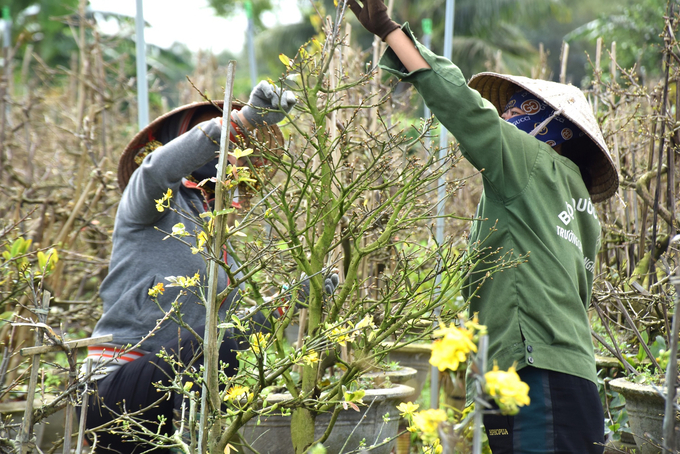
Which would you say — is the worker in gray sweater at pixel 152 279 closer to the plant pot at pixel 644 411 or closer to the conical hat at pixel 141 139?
the conical hat at pixel 141 139

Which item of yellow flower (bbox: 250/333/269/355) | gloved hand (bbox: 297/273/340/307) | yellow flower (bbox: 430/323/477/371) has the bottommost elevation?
yellow flower (bbox: 430/323/477/371)

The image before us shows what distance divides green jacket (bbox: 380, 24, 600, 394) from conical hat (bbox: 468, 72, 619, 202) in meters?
0.12

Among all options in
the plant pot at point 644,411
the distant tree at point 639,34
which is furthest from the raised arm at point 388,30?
the distant tree at point 639,34

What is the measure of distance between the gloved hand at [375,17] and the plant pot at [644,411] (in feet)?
5.53

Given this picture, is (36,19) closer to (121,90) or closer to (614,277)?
(121,90)

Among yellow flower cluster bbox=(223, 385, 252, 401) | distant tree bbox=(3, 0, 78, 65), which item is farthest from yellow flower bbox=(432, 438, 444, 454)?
distant tree bbox=(3, 0, 78, 65)

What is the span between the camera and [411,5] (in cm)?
1786

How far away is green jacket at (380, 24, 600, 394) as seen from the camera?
1.57 metres

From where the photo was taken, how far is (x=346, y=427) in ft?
7.61

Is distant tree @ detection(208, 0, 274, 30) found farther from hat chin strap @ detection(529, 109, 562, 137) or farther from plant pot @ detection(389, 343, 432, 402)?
hat chin strap @ detection(529, 109, 562, 137)

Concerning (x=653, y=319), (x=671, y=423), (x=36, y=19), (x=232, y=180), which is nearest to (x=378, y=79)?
(x=653, y=319)

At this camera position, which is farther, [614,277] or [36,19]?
[36,19]

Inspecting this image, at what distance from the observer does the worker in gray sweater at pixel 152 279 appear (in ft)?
6.38

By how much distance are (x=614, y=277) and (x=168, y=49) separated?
17.1 meters
